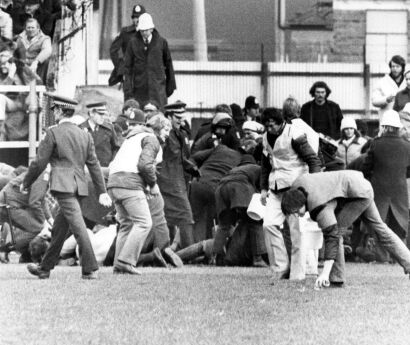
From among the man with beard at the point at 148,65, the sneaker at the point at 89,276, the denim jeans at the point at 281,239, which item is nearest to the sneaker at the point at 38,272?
the sneaker at the point at 89,276

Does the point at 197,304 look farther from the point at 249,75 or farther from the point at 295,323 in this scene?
the point at 249,75

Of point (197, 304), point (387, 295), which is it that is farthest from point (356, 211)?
point (197, 304)

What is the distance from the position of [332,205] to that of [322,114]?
26.7 feet

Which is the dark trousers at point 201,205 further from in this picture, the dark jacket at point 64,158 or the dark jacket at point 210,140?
the dark jacket at point 64,158

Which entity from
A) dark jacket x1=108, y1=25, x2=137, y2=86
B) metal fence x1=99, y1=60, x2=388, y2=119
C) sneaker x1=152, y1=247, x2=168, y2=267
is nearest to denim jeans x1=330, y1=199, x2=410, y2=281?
sneaker x1=152, y1=247, x2=168, y2=267

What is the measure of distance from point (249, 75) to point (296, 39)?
42.4 inches

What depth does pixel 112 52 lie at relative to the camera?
24.7m

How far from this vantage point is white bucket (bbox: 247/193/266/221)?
19531mm

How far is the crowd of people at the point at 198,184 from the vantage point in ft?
55.0

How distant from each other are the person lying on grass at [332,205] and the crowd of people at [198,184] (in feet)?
0.04

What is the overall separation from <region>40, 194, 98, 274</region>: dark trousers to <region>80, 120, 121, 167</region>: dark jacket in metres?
4.49

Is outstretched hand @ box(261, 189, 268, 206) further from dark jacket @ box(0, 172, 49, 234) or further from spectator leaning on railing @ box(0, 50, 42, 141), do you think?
spectator leaning on railing @ box(0, 50, 42, 141)

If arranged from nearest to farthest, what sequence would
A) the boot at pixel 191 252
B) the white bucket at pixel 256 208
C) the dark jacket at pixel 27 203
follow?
the white bucket at pixel 256 208 < the boot at pixel 191 252 < the dark jacket at pixel 27 203

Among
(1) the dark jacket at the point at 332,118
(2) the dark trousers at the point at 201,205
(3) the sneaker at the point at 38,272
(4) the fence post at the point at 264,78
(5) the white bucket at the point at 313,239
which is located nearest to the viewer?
(3) the sneaker at the point at 38,272
